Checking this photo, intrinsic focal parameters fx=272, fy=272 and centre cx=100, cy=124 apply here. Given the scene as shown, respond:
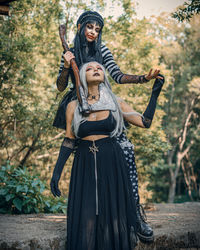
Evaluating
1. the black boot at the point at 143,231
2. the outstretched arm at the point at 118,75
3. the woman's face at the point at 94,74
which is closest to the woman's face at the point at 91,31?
the outstretched arm at the point at 118,75

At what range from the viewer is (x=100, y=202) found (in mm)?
2746

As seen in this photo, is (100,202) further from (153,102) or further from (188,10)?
(188,10)

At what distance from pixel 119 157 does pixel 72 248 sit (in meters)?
1.03

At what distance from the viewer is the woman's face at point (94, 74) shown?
2.97 meters

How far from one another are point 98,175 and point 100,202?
270 millimetres

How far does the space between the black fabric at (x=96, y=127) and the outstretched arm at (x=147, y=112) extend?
28 cm

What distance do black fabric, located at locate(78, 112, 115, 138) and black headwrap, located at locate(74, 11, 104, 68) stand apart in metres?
0.80

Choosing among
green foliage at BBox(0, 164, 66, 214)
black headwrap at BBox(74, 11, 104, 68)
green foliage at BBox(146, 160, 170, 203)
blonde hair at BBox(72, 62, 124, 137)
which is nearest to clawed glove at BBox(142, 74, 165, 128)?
blonde hair at BBox(72, 62, 124, 137)

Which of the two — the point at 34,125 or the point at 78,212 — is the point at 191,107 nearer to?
the point at 34,125

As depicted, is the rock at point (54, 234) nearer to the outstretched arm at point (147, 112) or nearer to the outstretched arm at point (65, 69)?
the outstretched arm at point (147, 112)

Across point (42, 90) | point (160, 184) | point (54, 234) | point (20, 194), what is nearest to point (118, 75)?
point (54, 234)

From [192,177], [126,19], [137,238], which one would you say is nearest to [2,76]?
[126,19]

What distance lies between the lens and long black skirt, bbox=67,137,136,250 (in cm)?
267

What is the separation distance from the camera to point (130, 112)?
317cm
